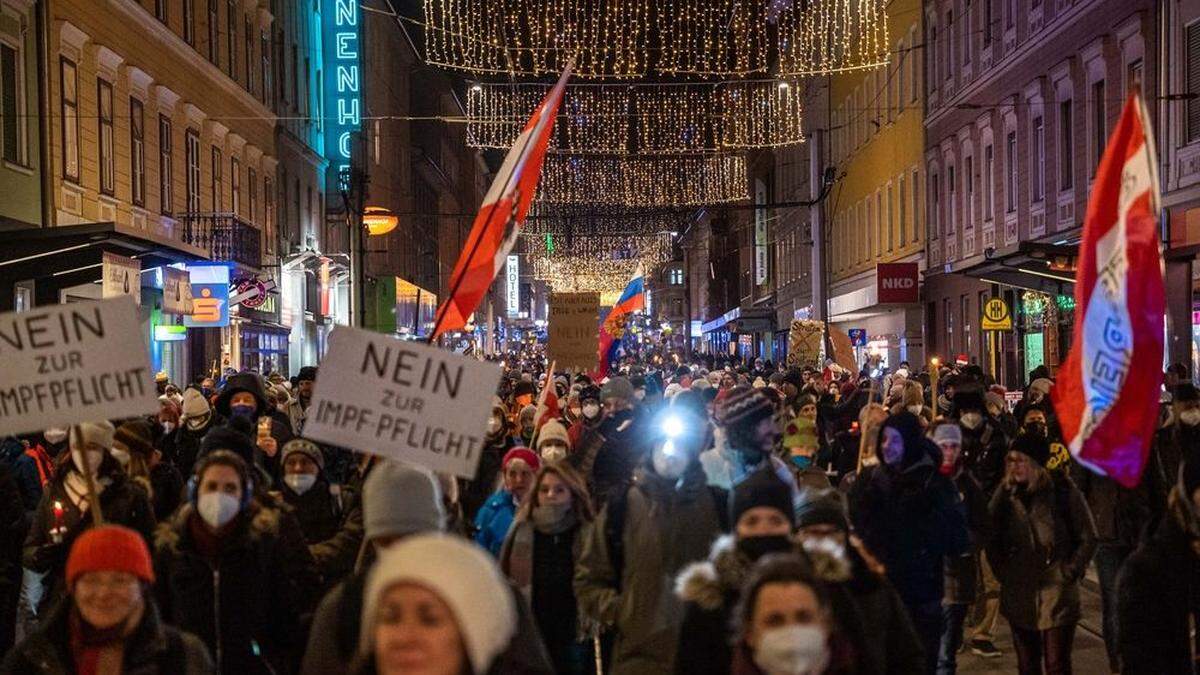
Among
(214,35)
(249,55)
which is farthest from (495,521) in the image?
(249,55)

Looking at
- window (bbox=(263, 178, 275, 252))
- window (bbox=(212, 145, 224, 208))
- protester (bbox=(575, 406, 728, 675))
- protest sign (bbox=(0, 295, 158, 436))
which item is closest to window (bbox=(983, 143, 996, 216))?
window (bbox=(212, 145, 224, 208))

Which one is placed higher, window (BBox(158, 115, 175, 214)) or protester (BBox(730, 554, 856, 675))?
window (BBox(158, 115, 175, 214))

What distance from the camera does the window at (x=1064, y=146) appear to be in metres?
30.9

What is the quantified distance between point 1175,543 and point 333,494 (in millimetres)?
4870

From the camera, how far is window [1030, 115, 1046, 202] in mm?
32625

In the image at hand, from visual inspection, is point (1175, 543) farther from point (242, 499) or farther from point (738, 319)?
point (738, 319)

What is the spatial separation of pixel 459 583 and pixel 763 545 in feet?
7.16

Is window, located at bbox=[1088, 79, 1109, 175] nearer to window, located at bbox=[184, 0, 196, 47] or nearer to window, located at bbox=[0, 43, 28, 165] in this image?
window, located at bbox=[0, 43, 28, 165]

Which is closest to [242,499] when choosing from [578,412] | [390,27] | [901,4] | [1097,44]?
[578,412]

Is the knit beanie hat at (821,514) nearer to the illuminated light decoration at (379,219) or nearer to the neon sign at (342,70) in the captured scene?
the illuminated light decoration at (379,219)

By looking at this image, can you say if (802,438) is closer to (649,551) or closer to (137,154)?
(649,551)

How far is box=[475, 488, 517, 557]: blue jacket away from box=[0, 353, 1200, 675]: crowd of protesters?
0.02 metres

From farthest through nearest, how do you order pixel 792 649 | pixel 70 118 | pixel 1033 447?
pixel 70 118 < pixel 1033 447 < pixel 792 649

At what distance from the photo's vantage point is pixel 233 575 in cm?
694
